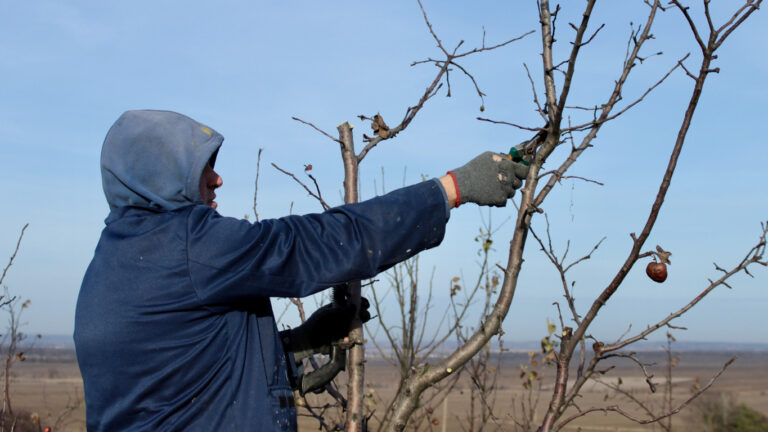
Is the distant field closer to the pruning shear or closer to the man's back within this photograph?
the pruning shear

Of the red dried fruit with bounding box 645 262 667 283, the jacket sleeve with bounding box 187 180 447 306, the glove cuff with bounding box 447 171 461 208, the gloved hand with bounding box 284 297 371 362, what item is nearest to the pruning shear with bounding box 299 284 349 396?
the gloved hand with bounding box 284 297 371 362

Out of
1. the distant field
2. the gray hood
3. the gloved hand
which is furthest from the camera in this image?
the distant field

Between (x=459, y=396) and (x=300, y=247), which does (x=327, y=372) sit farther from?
(x=459, y=396)

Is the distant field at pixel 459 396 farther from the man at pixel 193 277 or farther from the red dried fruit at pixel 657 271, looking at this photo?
the man at pixel 193 277

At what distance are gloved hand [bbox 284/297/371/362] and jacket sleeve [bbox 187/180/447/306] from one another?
1.39 ft

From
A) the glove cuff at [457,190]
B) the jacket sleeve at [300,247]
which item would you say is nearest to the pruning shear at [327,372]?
the jacket sleeve at [300,247]

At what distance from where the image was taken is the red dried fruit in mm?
1950

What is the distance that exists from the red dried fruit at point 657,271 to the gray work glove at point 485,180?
21.2 inches

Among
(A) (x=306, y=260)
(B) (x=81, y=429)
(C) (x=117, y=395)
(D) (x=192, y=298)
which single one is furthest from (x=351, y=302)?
(B) (x=81, y=429)

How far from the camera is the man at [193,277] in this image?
1590 millimetres

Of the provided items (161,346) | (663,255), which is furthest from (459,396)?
(161,346)

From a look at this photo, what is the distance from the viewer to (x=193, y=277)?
5.17ft

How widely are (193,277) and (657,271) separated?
1.36 m

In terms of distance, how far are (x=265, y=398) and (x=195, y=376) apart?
19cm
